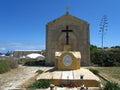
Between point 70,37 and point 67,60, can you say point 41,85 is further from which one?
point 70,37

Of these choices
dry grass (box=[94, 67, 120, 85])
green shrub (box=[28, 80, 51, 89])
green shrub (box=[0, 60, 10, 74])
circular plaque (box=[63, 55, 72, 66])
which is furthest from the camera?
green shrub (box=[0, 60, 10, 74])

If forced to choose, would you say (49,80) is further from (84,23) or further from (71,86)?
(84,23)

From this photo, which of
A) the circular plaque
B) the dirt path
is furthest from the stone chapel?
the circular plaque

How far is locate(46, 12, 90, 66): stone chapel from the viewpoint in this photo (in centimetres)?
3791

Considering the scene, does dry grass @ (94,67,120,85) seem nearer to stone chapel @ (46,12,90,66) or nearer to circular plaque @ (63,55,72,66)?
circular plaque @ (63,55,72,66)

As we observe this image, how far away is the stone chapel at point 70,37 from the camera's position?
1492 inches

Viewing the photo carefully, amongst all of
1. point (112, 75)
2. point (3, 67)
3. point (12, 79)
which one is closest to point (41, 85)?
point (12, 79)

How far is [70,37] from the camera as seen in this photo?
3766 centimetres

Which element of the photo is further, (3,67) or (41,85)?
(3,67)

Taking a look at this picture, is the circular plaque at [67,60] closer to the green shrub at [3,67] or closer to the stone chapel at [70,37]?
the green shrub at [3,67]

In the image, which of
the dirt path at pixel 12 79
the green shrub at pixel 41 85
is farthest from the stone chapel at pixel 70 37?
the green shrub at pixel 41 85

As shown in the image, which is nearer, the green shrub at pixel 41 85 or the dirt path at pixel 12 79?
the green shrub at pixel 41 85

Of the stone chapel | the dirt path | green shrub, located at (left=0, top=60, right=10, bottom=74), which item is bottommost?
the dirt path

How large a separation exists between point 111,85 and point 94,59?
2873 centimetres
